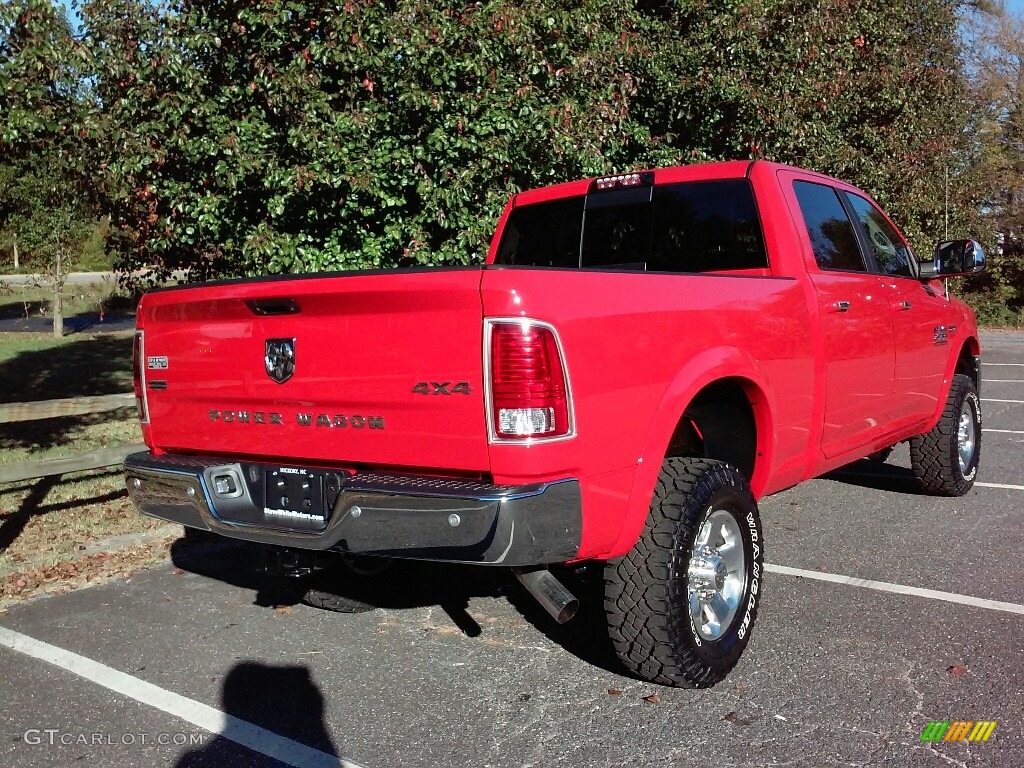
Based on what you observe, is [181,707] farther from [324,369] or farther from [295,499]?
[324,369]

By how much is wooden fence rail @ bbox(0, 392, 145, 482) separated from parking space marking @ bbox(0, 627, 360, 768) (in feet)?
3.83

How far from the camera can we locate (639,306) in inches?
128

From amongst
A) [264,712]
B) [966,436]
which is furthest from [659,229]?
[966,436]

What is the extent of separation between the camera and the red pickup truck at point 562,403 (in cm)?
288

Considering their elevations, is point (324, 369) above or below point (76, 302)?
below

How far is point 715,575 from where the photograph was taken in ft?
12.1

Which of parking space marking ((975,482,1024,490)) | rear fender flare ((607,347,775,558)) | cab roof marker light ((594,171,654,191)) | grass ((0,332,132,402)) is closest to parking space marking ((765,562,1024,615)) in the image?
rear fender flare ((607,347,775,558))

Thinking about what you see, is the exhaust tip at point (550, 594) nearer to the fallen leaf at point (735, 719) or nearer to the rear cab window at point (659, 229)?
the fallen leaf at point (735, 719)

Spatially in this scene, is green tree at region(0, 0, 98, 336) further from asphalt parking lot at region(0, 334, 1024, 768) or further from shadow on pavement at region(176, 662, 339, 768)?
shadow on pavement at region(176, 662, 339, 768)

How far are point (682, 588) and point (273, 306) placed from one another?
5.80 feet

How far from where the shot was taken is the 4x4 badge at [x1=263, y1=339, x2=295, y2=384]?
3328mm

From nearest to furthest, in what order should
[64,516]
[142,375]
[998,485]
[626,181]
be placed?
1. [142,375]
2. [626,181]
3. [64,516]
4. [998,485]
